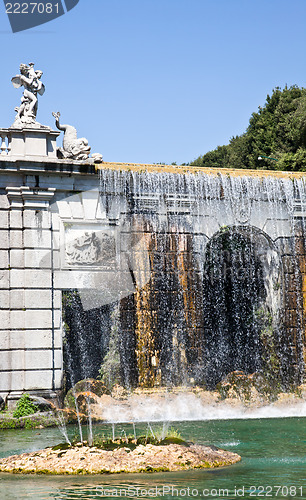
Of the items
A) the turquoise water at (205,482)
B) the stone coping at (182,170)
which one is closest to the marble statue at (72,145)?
the stone coping at (182,170)

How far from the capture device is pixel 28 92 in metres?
21.6

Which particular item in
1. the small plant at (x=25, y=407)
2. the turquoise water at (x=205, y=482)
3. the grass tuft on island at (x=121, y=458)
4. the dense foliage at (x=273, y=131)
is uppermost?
the dense foliage at (x=273, y=131)

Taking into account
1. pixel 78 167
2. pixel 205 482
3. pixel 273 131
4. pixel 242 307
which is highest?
pixel 273 131

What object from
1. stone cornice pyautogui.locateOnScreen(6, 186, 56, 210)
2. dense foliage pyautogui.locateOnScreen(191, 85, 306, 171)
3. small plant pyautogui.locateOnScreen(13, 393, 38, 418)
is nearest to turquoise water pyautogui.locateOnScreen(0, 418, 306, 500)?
small plant pyautogui.locateOnScreen(13, 393, 38, 418)

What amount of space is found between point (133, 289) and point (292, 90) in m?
34.1

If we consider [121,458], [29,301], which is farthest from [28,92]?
[121,458]

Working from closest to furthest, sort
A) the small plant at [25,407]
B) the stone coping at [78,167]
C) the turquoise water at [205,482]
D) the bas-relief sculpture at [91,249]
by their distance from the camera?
1. the turquoise water at [205,482]
2. the small plant at [25,407]
3. the stone coping at [78,167]
4. the bas-relief sculpture at [91,249]

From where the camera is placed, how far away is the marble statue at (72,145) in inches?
843

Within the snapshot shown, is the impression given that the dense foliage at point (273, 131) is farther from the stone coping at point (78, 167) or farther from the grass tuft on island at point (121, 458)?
the grass tuft on island at point (121, 458)

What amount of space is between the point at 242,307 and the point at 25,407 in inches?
410

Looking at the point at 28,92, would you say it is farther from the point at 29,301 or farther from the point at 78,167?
the point at 29,301

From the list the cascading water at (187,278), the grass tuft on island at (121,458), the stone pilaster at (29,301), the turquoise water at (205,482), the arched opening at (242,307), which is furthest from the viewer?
the arched opening at (242,307)

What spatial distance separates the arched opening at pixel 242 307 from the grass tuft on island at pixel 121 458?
1002cm

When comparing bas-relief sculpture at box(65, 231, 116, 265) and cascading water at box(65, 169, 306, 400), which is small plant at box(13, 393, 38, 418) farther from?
bas-relief sculpture at box(65, 231, 116, 265)
